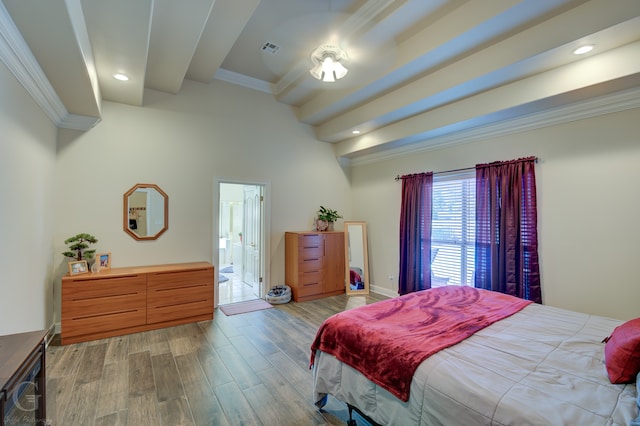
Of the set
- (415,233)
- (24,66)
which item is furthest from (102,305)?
(415,233)

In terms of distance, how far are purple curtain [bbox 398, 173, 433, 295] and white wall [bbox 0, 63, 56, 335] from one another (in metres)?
4.54

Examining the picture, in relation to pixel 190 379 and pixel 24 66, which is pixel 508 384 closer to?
pixel 190 379

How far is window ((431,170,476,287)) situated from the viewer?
13.2 feet

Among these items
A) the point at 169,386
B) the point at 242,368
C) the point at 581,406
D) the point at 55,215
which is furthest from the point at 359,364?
the point at 55,215

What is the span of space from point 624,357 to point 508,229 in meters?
2.31

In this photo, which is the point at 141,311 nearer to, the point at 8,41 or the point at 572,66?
the point at 8,41

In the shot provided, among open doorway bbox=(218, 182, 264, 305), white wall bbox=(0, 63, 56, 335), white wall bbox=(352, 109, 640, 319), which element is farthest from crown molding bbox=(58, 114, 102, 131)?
white wall bbox=(352, 109, 640, 319)

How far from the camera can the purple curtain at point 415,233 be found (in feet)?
14.4

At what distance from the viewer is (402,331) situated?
1896 mm

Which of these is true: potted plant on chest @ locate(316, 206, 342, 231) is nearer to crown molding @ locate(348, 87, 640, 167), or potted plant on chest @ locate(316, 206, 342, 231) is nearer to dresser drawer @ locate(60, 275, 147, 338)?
crown molding @ locate(348, 87, 640, 167)

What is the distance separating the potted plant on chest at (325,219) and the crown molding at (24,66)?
378cm

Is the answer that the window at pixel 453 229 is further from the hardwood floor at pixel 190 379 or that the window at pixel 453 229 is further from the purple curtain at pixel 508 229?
the hardwood floor at pixel 190 379

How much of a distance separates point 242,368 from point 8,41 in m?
3.02

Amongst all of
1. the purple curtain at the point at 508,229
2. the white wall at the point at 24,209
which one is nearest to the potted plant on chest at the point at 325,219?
the purple curtain at the point at 508,229
